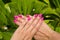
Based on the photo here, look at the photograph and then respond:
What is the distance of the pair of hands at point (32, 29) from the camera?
2.50 ft

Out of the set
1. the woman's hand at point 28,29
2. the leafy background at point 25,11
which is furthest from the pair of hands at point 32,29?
the leafy background at point 25,11

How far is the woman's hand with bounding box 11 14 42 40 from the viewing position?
0.76 m

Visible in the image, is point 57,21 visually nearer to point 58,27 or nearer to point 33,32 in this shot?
point 58,27

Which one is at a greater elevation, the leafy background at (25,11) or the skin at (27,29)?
the skin at (27,29)

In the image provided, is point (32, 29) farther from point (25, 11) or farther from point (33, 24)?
point (25, 11)

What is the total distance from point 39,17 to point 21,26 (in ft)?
0.25

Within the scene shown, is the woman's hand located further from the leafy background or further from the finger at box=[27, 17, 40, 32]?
the leafy background

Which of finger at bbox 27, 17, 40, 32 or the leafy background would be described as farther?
the leafy background

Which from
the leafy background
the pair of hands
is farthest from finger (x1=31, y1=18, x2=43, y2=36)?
the leafy background

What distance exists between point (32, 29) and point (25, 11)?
76cm

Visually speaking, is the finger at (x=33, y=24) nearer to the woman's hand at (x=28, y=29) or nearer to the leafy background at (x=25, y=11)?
the woman's hand at (x=28, y=29)

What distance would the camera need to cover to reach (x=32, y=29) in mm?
771

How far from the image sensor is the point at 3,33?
A: 141 cm

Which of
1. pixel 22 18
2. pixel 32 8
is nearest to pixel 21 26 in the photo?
pixel 22 18
